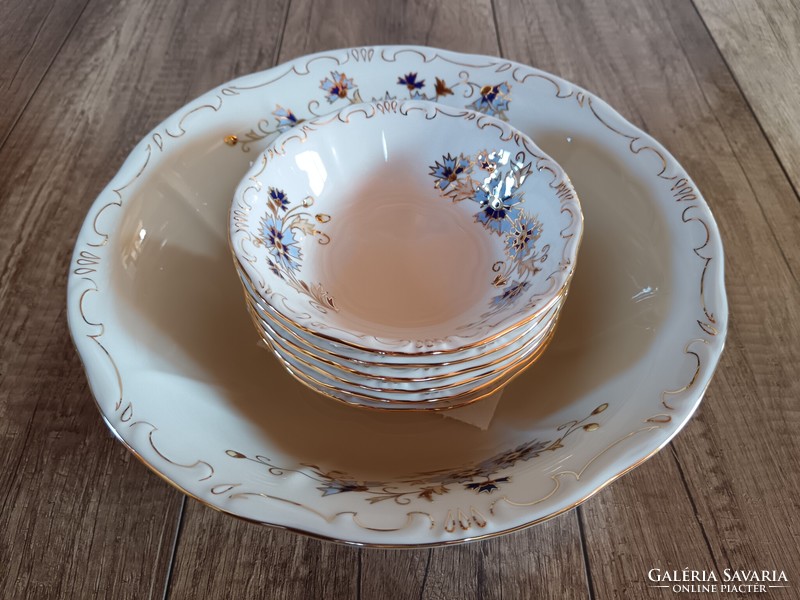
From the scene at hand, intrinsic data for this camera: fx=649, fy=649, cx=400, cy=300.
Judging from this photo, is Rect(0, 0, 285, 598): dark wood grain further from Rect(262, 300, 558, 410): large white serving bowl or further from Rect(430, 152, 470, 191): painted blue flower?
Rect(430, 152, 470, 191): painted blue flower

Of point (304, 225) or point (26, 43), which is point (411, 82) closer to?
point (304, 225)

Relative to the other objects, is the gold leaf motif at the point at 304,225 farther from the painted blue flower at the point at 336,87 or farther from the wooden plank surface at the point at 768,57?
the wooden plank surface at the point at 768,57

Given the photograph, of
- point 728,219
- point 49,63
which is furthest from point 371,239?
point 49,63

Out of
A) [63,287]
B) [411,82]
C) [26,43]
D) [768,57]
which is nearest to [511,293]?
[411,82]

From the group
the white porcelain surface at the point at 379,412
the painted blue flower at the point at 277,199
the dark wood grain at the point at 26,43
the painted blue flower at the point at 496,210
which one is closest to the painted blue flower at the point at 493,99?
the white porcelain surface at the point at 379,412

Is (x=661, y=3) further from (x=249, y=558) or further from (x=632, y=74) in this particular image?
(x=249, y=558)

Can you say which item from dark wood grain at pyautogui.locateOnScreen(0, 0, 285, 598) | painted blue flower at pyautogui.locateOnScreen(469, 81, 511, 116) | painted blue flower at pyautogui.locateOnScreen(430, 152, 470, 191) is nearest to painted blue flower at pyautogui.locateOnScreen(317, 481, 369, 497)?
dark wood grain at pyautogui.locateOnScreen(0, 0, 285, 598)
